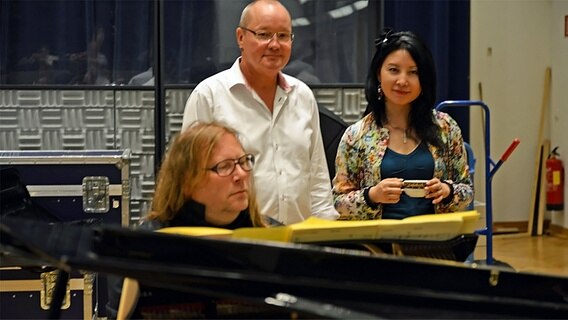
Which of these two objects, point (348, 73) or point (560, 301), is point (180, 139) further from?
point (348, 73)

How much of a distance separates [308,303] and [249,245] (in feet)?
0.48

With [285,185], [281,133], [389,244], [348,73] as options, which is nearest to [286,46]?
[281,133]

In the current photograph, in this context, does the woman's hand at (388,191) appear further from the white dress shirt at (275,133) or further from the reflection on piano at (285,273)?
the reflection on piano at (285,273)

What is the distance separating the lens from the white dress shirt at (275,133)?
2.88m

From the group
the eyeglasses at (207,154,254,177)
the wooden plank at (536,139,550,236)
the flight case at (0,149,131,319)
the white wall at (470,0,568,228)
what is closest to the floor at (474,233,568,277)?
the wooden plank at (536,139,550,236)

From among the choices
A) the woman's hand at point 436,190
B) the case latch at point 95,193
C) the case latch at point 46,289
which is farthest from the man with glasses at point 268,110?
the case latch at point 46,289

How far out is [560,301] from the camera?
1.61 m

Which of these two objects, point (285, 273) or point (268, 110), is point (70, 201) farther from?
point (285, 273)

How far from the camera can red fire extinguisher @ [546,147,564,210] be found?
263 inches

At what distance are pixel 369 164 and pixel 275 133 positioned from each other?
40 cm

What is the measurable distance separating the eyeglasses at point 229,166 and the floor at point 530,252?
3.58 m

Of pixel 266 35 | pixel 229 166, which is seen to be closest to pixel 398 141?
pixel 266 35

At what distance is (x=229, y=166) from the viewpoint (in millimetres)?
1969

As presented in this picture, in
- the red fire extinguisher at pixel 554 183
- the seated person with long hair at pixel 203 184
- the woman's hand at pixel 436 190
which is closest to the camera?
the seated person with long hair at pixel 203 184
